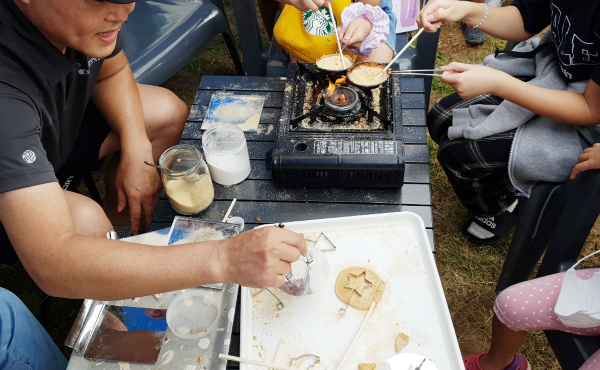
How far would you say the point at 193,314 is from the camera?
1.24 meters

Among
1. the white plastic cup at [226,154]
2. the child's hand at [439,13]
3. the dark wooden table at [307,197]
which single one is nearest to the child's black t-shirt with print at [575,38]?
the child's hand at [439,13]

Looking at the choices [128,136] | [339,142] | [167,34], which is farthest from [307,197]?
[167,34]

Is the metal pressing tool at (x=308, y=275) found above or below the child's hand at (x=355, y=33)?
below

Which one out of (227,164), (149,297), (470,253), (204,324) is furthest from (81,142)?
(470,253)

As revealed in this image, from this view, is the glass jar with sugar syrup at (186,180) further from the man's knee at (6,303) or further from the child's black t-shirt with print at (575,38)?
the child's black t-shirt with print at (575,38)

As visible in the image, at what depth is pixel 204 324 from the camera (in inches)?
47.9

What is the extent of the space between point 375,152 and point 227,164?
0.57 meters

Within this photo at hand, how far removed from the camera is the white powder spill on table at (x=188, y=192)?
1.49 m

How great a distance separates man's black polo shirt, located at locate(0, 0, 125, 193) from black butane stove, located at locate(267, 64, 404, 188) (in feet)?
2.54

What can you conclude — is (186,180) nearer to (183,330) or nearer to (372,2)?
(183,330)

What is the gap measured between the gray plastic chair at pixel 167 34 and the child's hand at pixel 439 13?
173 centimetres

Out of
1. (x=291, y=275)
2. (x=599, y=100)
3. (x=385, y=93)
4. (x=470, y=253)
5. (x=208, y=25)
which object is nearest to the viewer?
(x=291, y=275)

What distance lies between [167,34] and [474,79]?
88.7 inches

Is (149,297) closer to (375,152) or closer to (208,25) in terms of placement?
(375,152)
